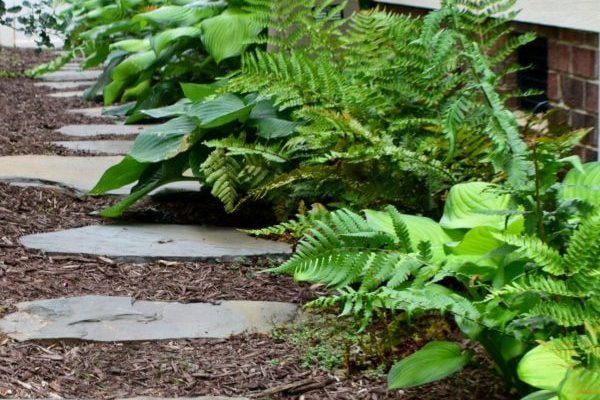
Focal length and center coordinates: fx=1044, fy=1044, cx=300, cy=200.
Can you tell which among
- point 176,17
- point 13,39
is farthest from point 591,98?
point 13,39

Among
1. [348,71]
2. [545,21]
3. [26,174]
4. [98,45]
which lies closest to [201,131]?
[348,71]

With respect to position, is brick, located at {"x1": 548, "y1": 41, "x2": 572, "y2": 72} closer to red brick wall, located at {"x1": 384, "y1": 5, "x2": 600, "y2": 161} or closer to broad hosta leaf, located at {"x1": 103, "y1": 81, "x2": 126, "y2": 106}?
red brick wall, located at {"x1": 384, "y1": 5, "x2": 600, "y2": 161}

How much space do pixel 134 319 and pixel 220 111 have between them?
1.24m

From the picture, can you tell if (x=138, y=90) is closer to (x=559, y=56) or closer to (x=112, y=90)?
Answer: (x=112, y=90)

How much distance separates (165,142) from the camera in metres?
4.22

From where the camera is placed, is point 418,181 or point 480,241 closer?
A: point 480,241

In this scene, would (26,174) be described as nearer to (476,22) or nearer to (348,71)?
(348,71)

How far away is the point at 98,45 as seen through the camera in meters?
8.04

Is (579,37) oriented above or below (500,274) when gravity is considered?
above

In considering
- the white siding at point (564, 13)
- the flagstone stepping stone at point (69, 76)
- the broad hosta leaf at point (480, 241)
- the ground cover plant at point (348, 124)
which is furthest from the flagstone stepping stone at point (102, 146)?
the flagstone stepping stone at point (69, 76)

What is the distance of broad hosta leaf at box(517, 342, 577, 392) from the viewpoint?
201 centimetres

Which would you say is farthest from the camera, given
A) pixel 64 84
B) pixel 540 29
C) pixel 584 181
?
pixel 64 84

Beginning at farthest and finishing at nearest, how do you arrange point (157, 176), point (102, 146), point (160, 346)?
point (102, 146) → point (157, 176) → point (160, 346)

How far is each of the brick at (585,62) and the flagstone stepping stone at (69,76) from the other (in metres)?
6.55
